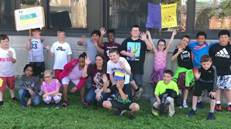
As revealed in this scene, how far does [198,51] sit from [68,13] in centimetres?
321

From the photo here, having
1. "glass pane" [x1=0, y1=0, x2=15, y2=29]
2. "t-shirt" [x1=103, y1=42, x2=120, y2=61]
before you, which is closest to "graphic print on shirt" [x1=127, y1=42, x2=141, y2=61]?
"t-shirt" [x1=103, y1=42, x2=120, y2=61]

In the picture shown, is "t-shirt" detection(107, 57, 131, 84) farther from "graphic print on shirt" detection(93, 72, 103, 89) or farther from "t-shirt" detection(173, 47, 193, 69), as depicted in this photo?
"t-shirt" detection(173, 47, 193, 69)

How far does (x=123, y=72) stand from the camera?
4.81 meters

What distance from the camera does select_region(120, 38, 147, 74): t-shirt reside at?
17.9 feet

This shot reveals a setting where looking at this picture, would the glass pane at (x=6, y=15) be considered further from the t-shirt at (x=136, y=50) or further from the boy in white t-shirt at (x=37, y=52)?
the t-shirt at (x=136, y=50)

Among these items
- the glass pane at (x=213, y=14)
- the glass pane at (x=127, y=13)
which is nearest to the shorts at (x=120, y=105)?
the glass pane at (x=127, y=13)

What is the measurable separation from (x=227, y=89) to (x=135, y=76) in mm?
1874

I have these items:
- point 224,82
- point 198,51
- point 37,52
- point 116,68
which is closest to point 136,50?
point 116,68

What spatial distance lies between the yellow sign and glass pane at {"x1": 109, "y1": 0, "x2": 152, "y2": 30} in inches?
21.8

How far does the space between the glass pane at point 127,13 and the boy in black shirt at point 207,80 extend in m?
1.93

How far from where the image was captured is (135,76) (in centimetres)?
554

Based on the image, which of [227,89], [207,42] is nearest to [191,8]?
[207,42]

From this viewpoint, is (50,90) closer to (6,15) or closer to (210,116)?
(6,15)

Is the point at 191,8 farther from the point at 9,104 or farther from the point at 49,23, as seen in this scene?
the point at 9,104
